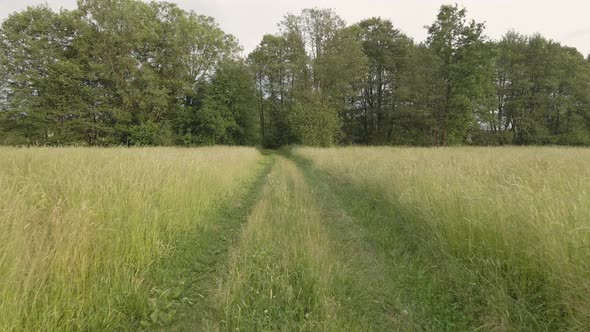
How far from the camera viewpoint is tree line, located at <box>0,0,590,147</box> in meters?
26.5

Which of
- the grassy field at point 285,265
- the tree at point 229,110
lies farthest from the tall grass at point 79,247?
the tree at point 229,110

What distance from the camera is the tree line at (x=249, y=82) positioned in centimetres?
2648

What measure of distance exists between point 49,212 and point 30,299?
3.90 ft

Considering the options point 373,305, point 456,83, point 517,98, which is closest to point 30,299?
point 373,305

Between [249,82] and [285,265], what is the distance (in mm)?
39471

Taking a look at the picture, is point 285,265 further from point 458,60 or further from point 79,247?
point 458,60

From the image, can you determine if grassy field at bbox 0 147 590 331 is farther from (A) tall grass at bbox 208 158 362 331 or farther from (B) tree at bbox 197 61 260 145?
(B) tree at bbox 197 61 260 145

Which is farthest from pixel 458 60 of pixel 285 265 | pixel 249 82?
pixel 285 265

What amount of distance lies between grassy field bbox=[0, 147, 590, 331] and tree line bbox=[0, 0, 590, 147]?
23505mm

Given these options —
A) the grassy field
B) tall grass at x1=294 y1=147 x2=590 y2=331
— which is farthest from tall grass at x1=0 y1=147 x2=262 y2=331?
tall grass at x1=294 y1=147 x2=590 y2=331

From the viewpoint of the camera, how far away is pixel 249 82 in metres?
39.1

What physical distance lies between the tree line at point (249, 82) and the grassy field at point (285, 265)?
23.5m

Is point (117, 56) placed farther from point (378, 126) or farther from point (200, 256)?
point (378, 126)

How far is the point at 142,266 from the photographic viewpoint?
3.32m
